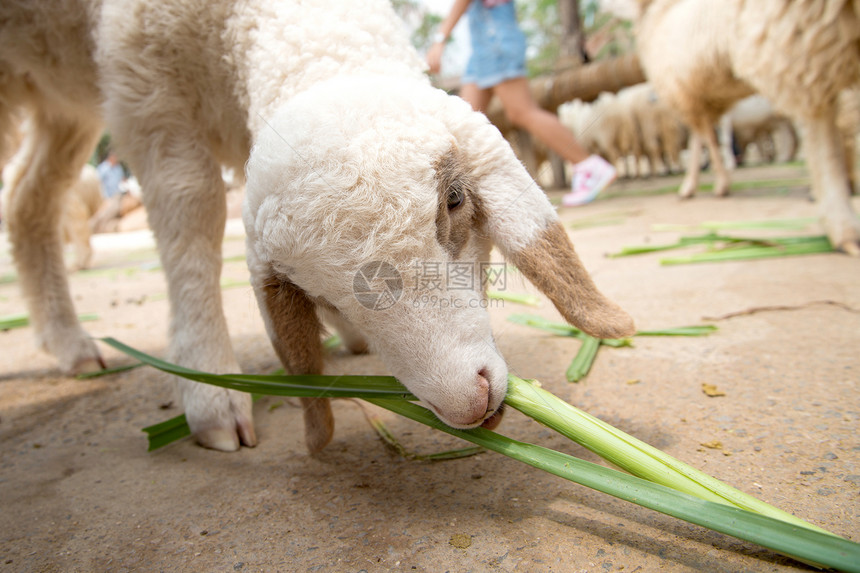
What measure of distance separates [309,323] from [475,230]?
47cm

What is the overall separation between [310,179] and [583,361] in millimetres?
1214

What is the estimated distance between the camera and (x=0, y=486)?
1.54 m

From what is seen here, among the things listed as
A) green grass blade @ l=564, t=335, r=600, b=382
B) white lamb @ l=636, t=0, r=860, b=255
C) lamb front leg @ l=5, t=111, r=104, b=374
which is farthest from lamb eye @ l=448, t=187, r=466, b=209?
white lamb @ l=636, t=0, r=860, b=255

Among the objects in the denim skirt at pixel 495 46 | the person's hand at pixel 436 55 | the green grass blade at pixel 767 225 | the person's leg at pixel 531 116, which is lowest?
the green grass blade at pixel 767 225

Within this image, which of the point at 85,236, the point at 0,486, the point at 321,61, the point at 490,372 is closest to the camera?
the point at 490,372

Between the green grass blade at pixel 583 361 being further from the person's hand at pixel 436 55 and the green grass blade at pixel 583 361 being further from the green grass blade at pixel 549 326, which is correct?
the person's hand at pixel 436 55

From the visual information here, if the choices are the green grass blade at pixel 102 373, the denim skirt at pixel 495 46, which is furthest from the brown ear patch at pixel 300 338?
the denim skirt at pixel 495 46

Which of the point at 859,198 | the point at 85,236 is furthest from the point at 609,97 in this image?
the point at 85,236

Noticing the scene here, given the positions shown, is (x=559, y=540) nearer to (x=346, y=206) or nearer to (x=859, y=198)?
(x=346, y=206)

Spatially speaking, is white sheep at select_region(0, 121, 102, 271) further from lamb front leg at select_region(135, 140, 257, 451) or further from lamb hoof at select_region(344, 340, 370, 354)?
lamb hoof at select_region(344, 340, 370, 354)

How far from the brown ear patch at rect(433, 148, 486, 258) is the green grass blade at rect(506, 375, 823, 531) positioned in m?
0.35

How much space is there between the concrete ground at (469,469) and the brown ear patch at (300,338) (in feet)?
0.41

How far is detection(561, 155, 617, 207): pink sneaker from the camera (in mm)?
4523

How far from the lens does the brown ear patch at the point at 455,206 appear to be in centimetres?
112
